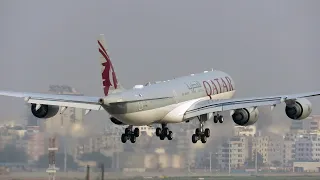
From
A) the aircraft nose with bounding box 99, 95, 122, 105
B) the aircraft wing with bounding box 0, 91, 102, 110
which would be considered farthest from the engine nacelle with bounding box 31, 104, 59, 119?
the aircraft nose with bounding box 99, 95, 122, 105

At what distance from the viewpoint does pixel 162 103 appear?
4254 inches

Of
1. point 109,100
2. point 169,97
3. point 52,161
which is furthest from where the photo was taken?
point 52,161

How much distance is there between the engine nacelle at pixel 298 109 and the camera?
360 feet

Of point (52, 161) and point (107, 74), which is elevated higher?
point (107, 74)

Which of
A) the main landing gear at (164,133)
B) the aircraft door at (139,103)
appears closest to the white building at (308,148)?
the main landing gear at (164,133)

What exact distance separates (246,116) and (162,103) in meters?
7.82

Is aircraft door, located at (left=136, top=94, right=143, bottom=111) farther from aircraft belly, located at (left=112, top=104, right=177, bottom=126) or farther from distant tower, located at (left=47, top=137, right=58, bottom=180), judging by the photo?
distant tower, located at (left=47, top=137, right=58, bottom=180)

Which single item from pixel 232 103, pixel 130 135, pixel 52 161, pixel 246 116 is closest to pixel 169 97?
pixel 130 135

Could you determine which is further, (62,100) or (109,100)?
(62,100)

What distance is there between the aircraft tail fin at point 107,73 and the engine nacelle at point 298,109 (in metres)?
15.1

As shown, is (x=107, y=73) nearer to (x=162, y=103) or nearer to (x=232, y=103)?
(x=162, y=103)

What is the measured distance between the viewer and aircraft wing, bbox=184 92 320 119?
4247 inches

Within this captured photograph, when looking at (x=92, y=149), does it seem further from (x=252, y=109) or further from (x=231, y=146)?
(x=252, y=109)

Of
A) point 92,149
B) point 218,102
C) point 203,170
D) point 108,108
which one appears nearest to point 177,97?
point 218,102
